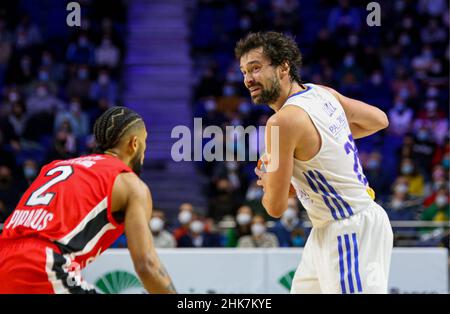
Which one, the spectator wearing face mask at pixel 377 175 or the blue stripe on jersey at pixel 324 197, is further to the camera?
the spectator wearing face mask at pixel 377 175

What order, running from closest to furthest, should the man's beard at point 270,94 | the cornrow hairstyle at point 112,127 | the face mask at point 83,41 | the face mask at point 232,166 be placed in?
the cornrow hairstyle at point 112,127, the man's beard at point 270,94, the face mask at point 232,166, the face mask at point 83,41

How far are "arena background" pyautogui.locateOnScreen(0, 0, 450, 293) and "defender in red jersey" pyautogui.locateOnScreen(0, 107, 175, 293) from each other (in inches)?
224

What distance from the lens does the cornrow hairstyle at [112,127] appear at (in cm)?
389

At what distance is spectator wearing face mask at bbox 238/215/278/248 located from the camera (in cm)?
982

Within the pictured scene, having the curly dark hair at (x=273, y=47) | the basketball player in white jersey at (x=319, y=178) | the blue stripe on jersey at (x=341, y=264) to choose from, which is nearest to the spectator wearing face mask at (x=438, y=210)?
the basketball player in white jersey at (x=319, y=178)

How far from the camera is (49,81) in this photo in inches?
551

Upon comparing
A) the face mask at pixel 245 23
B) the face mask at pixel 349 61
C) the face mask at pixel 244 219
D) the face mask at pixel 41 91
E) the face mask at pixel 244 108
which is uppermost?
the face mask at pixel 245 23

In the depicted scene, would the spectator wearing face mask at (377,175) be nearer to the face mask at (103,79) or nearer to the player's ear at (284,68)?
the face mask at (103,79)

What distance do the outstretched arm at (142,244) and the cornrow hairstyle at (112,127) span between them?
0.37m

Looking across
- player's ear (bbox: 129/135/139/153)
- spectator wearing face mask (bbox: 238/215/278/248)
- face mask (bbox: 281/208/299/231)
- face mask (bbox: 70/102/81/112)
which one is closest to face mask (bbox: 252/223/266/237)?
spectator wearing face mask (bbox: 238/215/278/248)

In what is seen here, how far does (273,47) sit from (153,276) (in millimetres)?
1652

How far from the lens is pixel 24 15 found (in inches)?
599

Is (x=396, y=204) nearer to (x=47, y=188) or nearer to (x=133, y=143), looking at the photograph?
(x=133, y=143)

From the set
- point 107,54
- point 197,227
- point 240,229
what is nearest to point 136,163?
point 240,229
